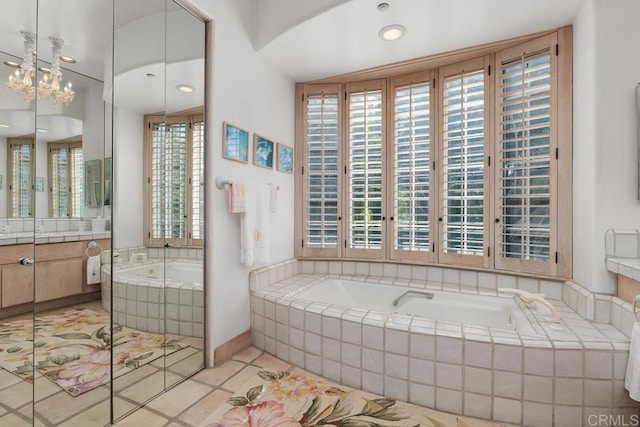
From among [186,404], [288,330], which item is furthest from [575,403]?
[186,404]

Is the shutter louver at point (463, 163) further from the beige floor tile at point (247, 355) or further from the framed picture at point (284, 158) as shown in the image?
the beige floor tile at point (247, 355)

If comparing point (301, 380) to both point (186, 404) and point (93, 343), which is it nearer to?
point (186, 404)

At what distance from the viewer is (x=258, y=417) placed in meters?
1.53

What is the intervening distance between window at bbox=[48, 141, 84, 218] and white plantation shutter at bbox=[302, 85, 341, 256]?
178 cm

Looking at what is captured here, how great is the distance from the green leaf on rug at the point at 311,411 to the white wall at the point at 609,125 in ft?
5.61

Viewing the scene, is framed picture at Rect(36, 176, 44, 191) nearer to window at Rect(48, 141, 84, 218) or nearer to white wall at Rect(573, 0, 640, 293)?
window at Rect(48, 141, 84, 218)

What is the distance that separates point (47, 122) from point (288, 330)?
1711 mm

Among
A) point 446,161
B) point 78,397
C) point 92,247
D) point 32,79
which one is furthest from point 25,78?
point 446,161

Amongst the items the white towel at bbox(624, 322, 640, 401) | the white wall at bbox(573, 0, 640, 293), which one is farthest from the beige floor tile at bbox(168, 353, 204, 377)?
the white wall at bbox(573, 0, 640, 293)

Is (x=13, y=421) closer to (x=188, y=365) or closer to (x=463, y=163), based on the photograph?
(x=188, y=365)

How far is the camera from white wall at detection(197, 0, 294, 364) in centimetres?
201

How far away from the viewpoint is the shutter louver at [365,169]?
2.77 metres

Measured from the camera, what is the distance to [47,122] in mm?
1340

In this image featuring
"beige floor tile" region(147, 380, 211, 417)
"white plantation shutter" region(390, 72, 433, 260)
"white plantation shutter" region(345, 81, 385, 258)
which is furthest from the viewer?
"white plantation shutter" region(345, 81, 385, 258)
